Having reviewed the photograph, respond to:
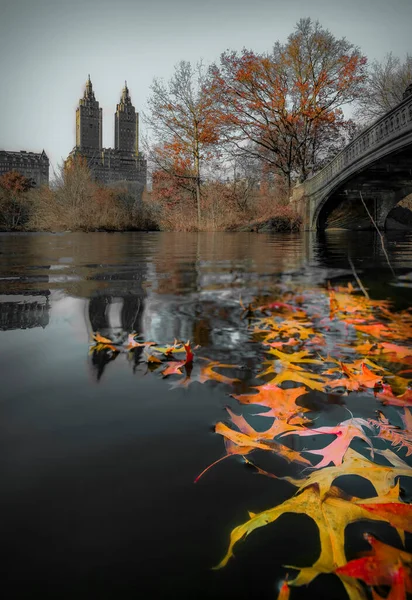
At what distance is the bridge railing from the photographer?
14539 millimetres

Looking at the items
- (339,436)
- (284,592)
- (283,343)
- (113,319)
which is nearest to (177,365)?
(283,343)

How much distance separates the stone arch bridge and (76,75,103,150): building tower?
13019 centimetres

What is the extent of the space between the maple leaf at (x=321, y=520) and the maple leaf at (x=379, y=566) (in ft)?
0.06

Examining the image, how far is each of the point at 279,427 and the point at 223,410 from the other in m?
0.18

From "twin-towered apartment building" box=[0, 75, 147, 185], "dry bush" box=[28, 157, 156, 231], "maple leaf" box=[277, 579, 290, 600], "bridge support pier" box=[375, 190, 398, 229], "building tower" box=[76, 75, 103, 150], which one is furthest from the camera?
"building tower" box=[76, 75, 103, 150]

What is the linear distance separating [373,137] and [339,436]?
18.7 metres

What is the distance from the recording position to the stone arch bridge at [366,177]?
608 inches

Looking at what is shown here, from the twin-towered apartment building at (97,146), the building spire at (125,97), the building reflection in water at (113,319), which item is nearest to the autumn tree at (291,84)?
the building reflection in water at (113,319)

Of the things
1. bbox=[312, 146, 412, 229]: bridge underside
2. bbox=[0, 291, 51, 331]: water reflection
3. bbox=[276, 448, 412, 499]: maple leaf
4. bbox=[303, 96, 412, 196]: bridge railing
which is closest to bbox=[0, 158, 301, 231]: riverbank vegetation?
bbox=[312, 146, 412, 229]: bridge underside

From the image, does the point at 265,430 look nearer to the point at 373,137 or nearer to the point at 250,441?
the point at 250,441

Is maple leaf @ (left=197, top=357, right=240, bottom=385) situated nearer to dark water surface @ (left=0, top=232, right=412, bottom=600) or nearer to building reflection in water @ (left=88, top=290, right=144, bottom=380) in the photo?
dark water surface @ (left=0, top=232, right=412, bottom=600)

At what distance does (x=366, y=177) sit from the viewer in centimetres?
2238

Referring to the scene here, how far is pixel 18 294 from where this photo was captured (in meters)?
3.32

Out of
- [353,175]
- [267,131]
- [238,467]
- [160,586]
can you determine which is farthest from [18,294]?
[267,131]
